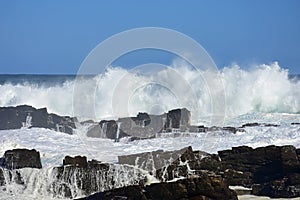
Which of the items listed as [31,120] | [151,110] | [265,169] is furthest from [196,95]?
[265,169]

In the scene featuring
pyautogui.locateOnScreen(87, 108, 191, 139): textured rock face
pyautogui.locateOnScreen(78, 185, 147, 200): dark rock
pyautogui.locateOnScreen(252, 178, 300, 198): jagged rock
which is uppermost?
pyautogui.locateOnScreen(87, 108, 191, 139): textured rock face

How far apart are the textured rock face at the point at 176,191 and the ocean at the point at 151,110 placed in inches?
78.6

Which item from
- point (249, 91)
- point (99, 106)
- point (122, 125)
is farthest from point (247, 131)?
point (249, 91)

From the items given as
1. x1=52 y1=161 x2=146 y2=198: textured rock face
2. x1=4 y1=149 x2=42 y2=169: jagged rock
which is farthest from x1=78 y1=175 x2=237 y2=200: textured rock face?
x1=4 y1=149 x2=42 y2=169: jagged rock

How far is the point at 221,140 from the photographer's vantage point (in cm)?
2062

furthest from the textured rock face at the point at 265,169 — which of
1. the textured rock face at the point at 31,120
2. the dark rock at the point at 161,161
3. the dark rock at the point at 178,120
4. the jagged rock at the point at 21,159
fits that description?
the textured rock face at the point at 31,120

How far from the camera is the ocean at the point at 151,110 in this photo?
19.0 m

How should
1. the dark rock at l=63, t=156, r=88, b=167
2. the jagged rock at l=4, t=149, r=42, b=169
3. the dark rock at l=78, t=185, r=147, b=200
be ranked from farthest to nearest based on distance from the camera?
the jagged rock at l=4, t=149, r=42, b=169 → the dark rock at l=63, t=156, r=88, b=167 → the dark rock at l=78, t=185, r=147, b=200

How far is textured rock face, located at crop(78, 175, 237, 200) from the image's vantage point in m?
12.0

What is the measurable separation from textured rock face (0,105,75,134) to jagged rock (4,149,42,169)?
10529mm

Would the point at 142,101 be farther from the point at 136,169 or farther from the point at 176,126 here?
the point at 136,169

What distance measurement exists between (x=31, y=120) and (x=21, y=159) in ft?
39.0

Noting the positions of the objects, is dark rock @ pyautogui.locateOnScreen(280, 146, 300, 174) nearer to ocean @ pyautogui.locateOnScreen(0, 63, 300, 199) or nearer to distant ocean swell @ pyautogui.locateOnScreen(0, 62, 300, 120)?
ocean @ pyautogui.locateOnScreen(0, 63, 300, 199)

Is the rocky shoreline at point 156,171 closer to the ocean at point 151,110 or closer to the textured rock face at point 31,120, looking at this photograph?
the ocean at point 151,110
